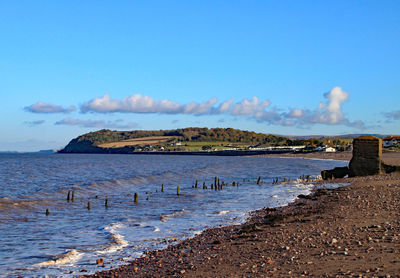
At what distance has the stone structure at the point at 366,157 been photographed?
42.2 meters

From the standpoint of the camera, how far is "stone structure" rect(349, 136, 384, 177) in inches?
1662

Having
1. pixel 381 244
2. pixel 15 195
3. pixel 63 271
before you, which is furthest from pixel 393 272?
pixel 15 195

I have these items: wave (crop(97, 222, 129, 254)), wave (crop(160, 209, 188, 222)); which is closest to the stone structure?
wave (crop(160, 209, 188, 222))

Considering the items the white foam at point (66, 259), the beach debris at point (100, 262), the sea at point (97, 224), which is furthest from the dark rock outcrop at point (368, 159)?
the beach debris at point (100, 262)

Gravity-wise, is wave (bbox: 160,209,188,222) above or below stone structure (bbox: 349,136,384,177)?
below

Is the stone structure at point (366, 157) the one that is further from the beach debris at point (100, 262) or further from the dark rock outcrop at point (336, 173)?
the beach debris at point (100, 262)

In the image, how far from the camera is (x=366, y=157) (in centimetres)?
4409

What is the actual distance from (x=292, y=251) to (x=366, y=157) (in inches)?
1393

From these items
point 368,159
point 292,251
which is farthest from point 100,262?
point 368,159

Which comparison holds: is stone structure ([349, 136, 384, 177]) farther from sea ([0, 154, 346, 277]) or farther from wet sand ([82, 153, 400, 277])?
wet sand ([82, 153, 400, 277])

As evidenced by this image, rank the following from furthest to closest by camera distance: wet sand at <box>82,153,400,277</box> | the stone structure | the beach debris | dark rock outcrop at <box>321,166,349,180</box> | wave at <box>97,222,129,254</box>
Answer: dark rock outcrop at <box>321,166,349,180</box>, the stone structure, wave at <box>97,222,129,254</box>, the beach debris, wet sand at <box>82,153,400,277</box>

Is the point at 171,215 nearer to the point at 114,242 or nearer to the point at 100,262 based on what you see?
the point at 114,242

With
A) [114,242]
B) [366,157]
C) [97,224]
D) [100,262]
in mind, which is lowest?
[97,224]

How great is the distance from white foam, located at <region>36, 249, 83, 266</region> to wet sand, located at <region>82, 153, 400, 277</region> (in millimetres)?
2501
